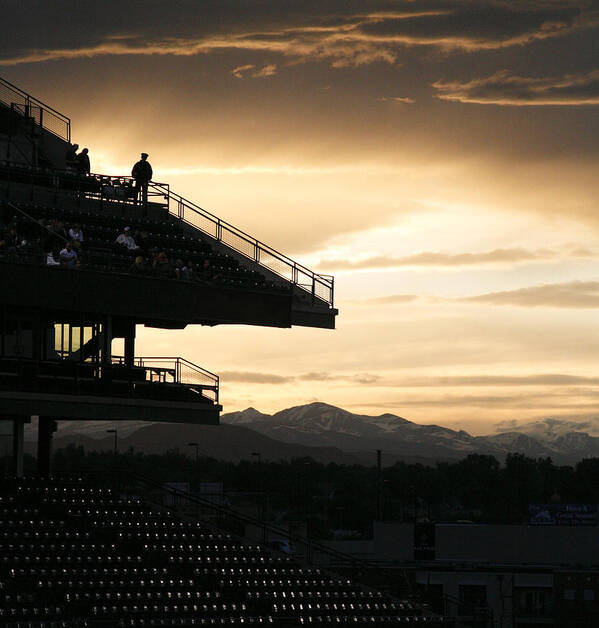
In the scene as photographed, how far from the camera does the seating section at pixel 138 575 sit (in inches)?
1065

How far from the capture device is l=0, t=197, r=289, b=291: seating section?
114 ft

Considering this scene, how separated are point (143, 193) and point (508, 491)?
123 m

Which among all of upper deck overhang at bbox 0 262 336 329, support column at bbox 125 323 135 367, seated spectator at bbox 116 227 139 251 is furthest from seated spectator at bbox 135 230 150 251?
support column at bbox 125 323 135 367

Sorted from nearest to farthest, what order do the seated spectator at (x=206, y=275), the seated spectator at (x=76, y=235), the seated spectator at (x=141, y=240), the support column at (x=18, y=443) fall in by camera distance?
the support column at (x=18, y=443) < the seated spectator at (x=76, y=235) < the seated spectator at (x=206, y=275) < the seated spectator at (x=141, y=240)

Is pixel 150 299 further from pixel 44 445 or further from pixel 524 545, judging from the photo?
pixel 524 545

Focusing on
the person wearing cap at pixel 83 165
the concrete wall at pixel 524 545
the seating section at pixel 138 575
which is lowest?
the concrete wall at pixel 524 545

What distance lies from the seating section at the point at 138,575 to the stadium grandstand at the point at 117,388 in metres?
0.05

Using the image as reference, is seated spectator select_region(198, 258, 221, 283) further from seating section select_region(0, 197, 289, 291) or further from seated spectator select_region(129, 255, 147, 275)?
seated spectator select_region(129, 255, 147, 275)

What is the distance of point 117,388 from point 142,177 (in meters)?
9.41

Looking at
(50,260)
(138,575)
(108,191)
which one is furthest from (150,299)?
(138,575)

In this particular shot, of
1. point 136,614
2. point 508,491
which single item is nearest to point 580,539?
point 136,614

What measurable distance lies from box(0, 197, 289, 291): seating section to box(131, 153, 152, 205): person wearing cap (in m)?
1.16

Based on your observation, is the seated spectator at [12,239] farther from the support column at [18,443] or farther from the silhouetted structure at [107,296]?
the support column at [18,443]

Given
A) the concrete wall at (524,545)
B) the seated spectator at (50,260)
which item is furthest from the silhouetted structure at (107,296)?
the concrete wall at (524,545)
